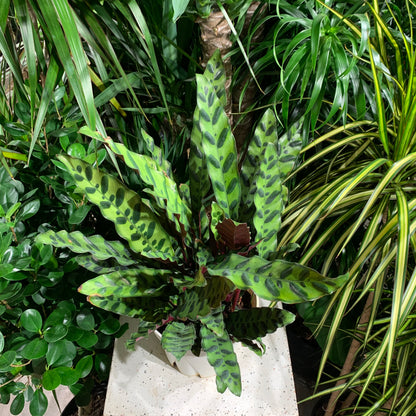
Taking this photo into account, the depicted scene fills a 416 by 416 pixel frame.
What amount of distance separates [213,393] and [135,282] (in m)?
0.29

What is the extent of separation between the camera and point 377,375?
1.04 m

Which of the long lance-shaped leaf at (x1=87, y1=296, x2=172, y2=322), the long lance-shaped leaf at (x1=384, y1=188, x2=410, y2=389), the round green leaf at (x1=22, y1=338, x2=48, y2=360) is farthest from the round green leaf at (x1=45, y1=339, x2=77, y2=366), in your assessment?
the long lance-shaped leaf at (x1=384, y1=188, x2=410, y2=389)

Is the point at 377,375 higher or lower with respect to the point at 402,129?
lower

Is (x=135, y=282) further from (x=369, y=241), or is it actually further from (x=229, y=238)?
(x=369, y=241)

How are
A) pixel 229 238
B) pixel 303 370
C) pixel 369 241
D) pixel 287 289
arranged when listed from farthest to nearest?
pixel 303 370, pixel 369 241, pixel 229 238, pixel 287 289

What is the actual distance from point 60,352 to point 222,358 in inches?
10.2

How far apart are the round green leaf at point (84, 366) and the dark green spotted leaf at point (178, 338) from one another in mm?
179

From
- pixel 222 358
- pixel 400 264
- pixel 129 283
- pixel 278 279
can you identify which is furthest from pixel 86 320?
pixel 400 264

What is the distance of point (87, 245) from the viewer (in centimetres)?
63

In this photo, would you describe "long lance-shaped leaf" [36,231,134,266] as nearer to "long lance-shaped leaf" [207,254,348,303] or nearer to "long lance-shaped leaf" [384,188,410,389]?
"long lance-shaped leaf" [207,254,348,303]

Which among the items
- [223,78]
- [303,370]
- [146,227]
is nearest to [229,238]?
[146,227]

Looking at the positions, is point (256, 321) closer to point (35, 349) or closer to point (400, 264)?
point (400, 264)

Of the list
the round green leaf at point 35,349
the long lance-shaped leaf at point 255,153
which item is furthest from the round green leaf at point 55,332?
the long lance-shaped leaf at point 255,153

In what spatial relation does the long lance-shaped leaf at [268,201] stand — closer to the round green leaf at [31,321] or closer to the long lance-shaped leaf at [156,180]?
the long lance-shaped leaf at [156,180]
